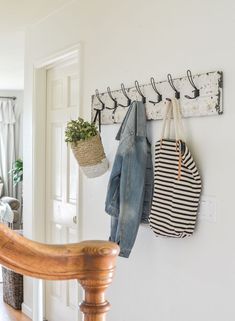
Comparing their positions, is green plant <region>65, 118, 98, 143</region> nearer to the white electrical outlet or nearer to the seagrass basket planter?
the seagrass basket planter

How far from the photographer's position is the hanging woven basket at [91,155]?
2.65 metres

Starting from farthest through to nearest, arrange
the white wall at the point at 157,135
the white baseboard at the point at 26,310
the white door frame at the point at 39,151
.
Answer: the white baseboard at the point at 26,310 → the white door frame at the point at 39,151 → the white wall at the point at 157,135

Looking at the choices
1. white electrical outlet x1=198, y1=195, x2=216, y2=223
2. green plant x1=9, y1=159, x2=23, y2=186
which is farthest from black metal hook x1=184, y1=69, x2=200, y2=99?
green plant x1=9, y1=159, x2=23, y2=186

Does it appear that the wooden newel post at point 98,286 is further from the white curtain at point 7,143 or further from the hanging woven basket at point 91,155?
the white curtain at point 7,143

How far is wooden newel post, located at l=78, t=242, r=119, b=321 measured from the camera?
31.7 inches

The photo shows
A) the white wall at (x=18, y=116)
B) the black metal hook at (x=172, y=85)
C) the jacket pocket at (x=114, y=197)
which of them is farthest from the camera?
the white wall at (x=18, y=116)

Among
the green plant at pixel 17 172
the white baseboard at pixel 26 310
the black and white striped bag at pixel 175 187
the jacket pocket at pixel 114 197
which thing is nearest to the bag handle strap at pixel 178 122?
the black and white striped bag at pixel 175 187

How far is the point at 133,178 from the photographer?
2359mm

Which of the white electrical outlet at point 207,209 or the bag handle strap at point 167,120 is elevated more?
the bag handle strap at point 167,120

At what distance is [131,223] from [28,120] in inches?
75.3

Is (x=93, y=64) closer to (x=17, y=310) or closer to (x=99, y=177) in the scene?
(x=99, y=177)

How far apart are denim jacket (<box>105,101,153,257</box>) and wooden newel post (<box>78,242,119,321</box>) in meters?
1.53

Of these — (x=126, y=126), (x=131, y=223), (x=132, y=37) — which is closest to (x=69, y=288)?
(x=131, y=223)

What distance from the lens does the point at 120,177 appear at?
7.97 ft
